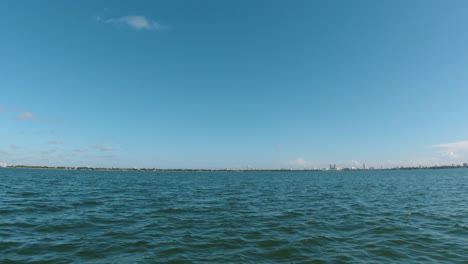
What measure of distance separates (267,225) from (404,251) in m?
8.35

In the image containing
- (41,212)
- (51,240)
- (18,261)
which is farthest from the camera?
(41,212)

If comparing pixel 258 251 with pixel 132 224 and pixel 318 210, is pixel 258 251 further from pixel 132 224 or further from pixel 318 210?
pixel 318 210

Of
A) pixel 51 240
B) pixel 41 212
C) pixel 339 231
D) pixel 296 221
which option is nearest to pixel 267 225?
pixel 296 221

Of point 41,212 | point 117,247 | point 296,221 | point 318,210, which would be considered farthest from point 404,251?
point 41,212

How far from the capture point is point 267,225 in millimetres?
17516

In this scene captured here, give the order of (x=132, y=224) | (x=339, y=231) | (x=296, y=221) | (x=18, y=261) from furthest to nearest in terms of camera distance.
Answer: (x=296, y=221) < (x=132, y=224) < (x=339, y=231) < (x=18, y=261)

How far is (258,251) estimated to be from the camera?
40.4 feet

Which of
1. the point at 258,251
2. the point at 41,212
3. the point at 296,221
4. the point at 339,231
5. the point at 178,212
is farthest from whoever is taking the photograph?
the point at 178,212

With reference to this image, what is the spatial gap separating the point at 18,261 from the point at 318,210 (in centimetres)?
2264

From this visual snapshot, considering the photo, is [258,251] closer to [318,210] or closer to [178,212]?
[178,212]

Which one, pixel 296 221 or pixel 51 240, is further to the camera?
pixel 296 221

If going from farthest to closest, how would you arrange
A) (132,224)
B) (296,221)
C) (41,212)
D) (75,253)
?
(41,212) → (296,221) → (132,224) → (75,253)

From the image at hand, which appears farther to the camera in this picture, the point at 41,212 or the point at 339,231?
the point at 41,212

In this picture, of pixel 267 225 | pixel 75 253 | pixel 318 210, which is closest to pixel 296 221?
pixel 267 225
